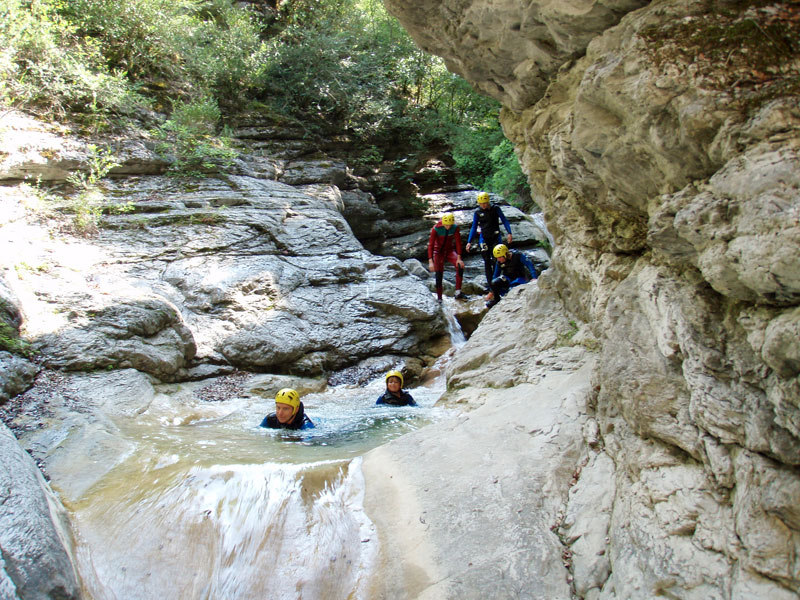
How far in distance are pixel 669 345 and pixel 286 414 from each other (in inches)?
169

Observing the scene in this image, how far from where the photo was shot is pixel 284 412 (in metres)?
5.88

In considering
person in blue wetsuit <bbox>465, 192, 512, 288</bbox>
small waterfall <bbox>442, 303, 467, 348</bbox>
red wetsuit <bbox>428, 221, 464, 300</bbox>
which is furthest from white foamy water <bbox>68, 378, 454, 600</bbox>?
person in blue wetsuit <bbox>465, 192, 512, 288</bbox>

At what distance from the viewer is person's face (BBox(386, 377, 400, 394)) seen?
7.01 metres

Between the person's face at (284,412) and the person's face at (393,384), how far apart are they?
5.22ft

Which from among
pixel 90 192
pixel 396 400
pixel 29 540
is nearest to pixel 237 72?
pixel 90 192

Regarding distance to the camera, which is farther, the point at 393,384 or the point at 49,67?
the point at 49,67

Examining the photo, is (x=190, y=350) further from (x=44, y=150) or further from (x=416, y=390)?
(x=44, y=150)

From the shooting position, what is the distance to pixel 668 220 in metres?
2.85

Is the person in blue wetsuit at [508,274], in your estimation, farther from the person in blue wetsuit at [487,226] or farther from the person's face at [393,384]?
the person's face at [393,384]

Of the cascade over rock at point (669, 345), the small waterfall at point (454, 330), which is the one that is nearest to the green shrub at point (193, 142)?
the small waterfall at point (454, 330)

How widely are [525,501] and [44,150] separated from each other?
10669 mm

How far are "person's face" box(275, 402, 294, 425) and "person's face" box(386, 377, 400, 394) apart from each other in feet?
5.22

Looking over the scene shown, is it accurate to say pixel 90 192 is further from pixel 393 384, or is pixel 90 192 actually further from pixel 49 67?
pixel 393 384

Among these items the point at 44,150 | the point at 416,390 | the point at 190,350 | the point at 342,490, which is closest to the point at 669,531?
the point at 342,490
